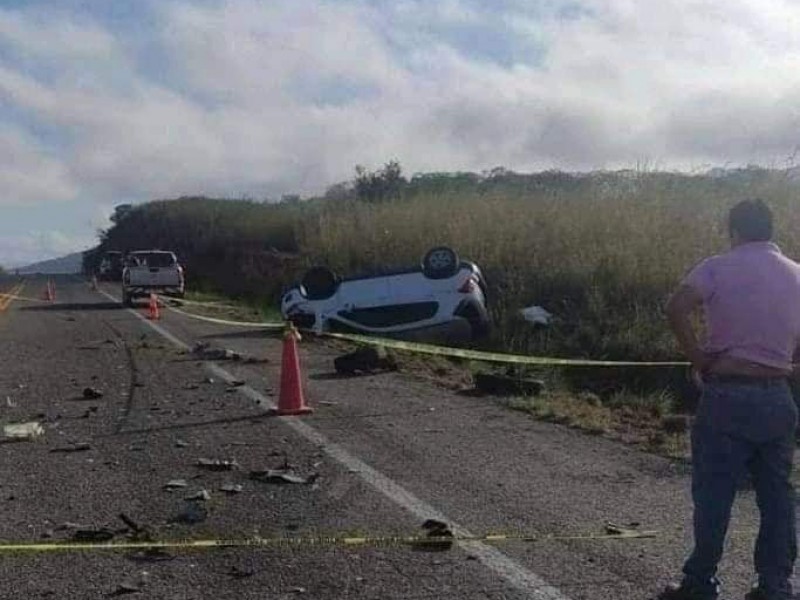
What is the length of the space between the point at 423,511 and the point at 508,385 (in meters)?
6.22

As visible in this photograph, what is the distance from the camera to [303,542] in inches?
263

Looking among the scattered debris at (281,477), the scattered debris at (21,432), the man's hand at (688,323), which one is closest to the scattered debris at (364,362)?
the scattered debris at (21,432)

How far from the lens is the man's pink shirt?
216 inches

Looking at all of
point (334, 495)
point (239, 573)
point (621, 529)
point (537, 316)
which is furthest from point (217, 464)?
point (537, 316)

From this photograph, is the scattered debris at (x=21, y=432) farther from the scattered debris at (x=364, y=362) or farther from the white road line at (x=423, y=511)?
the scattered debris at (x=364, y=362)

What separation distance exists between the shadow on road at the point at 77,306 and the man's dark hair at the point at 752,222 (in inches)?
1183

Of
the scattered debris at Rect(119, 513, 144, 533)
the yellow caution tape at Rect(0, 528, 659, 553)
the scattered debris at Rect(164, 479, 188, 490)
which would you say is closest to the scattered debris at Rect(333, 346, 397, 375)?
the scattered debris at Rect(164, 479, 188, 490)

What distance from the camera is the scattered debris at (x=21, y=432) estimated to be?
1045 centimetres

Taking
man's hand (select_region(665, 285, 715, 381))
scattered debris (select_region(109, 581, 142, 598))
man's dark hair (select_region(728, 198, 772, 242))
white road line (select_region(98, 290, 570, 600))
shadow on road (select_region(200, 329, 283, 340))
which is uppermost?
man's dark hair (select_region(728, 198, 772, 242))

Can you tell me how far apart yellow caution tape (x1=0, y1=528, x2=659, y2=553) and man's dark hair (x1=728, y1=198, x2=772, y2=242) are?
1.95m

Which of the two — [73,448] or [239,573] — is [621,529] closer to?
[239,573]

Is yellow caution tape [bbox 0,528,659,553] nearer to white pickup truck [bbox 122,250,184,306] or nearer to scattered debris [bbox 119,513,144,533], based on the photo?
scattered debris [bbox 119,513,144,533]

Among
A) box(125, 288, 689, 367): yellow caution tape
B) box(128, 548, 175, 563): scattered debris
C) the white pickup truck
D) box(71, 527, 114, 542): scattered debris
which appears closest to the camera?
box(128, 548, 175, 563): scattered debris

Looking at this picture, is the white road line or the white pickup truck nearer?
the white road line
